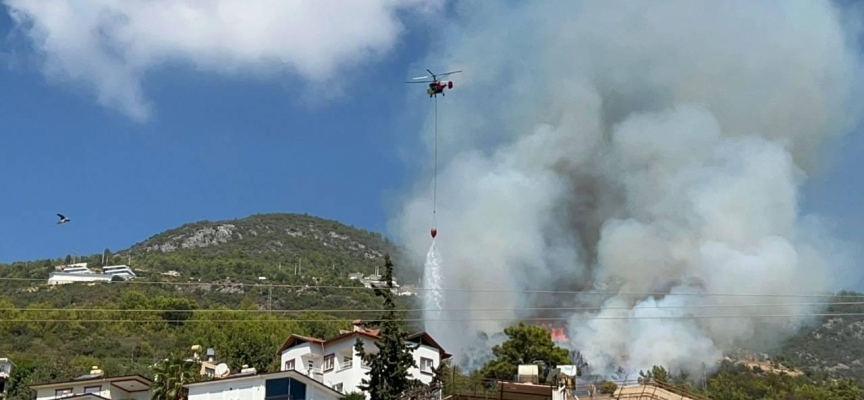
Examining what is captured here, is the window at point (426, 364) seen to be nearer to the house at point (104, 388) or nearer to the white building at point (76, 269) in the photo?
the house at point (104, 388)

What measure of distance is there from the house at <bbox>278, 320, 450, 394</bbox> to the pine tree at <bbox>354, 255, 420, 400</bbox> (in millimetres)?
14228

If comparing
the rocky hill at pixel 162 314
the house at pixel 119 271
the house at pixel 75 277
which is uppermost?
the house at pixel 119 271

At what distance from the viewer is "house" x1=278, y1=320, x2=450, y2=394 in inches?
2336

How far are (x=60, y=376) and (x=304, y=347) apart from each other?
24.8 metres

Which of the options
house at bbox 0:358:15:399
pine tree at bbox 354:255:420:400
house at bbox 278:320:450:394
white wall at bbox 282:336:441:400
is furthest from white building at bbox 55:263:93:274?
pine tree at bbox 354:255:420:400

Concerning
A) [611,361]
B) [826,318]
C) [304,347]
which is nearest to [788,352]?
[826,318]

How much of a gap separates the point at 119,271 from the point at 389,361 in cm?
12810

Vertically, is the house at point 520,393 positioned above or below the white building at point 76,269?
below

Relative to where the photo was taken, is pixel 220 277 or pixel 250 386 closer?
pixel 250 386

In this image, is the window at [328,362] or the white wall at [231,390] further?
the window at [328,362]

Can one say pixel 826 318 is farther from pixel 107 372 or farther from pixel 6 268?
pixel 6 268

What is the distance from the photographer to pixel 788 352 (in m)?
141

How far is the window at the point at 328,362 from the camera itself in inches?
2409

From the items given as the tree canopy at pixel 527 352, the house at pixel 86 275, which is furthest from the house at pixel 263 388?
the house at pixel 86 275
